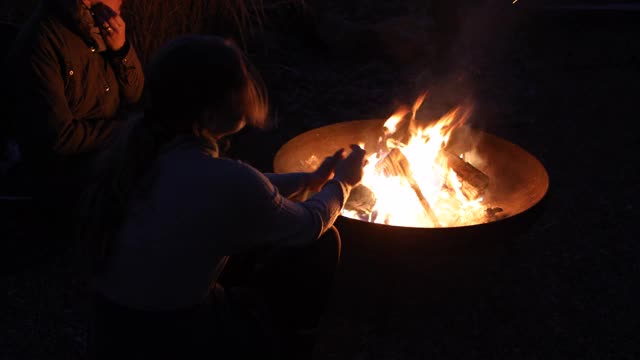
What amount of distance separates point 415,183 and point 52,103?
191 centimetres

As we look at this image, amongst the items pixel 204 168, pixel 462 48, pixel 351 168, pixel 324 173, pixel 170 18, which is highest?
pixel 204 168

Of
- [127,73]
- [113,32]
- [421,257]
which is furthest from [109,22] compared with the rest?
[421,257]

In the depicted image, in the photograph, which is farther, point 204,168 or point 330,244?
point 330,244

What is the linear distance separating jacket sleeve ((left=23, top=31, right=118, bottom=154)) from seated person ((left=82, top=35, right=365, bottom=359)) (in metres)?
1.31

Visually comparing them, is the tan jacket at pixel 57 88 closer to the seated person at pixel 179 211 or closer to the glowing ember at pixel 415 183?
the seated person at pixel 179 211

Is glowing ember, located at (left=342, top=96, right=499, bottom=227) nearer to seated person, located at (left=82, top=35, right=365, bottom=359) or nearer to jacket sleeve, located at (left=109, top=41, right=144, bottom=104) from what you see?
seated person, located at (left=82, top=35, right=365, bottom=359)

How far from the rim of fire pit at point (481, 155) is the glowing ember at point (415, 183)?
0.30 ft

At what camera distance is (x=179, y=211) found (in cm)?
184

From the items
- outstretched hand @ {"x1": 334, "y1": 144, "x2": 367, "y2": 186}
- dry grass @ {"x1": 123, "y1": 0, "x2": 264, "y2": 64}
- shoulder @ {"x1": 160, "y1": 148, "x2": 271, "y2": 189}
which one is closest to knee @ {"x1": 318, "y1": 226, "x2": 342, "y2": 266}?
outstretched hand @ {"x1": 334, "y1": 144, "x2": 367, "y2": 186}

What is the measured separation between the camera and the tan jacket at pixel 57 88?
2.98 meters

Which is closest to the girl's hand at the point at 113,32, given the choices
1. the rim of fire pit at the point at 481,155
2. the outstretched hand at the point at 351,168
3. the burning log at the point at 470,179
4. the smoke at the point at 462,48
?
the rim of fire pit at the point at 481,155

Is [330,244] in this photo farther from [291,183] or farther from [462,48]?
[462,48]

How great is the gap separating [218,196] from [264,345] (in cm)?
67

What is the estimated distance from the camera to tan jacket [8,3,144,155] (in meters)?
2.98
